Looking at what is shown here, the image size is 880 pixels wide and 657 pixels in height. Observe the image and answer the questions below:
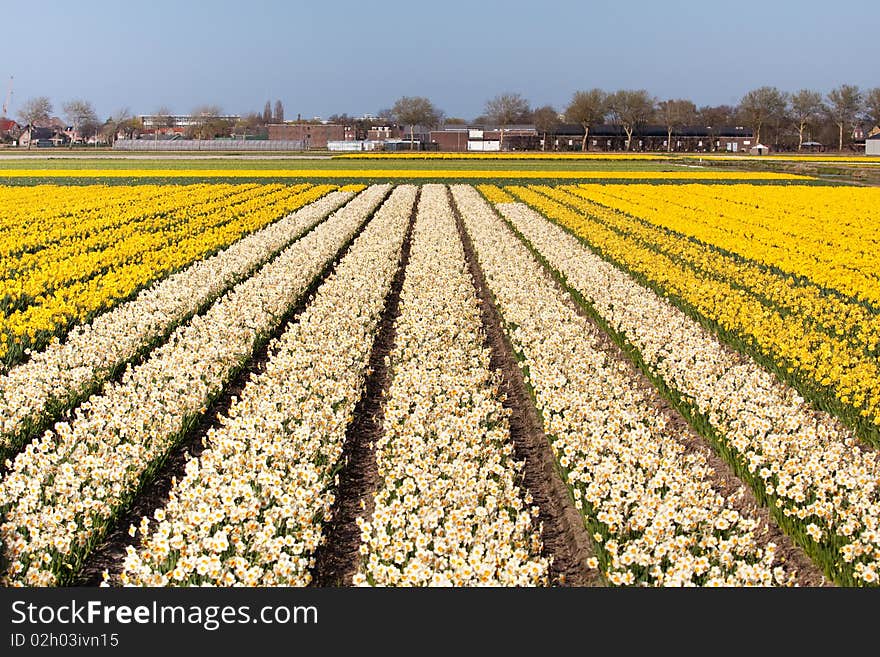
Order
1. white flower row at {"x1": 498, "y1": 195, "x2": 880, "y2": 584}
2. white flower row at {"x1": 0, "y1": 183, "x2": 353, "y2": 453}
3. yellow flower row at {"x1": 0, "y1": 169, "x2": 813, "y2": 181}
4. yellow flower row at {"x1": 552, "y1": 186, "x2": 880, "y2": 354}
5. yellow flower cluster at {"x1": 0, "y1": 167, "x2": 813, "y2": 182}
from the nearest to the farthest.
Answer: white flower row at {"x1": 498, "y1": 195, "x2": 880, "y2": 584} < white flower row at {"x1": 0, "y1": 183, "x2": 353, "y2": 453} < yellow flower row at {"x1": 552, "y1": 186, "x2": 880, "y2": 354} < yellow flower cluster at {"x1": 0, "y1": 167, "x2": 813, "y2": 182} < yellow flower row at {"x1": 0, "y1": 169, "x2": 813, "y2": 181}

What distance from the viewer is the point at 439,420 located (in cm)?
887

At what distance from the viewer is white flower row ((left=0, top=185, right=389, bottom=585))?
653 cm

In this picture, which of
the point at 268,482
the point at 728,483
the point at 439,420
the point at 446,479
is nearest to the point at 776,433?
the point at 728,483

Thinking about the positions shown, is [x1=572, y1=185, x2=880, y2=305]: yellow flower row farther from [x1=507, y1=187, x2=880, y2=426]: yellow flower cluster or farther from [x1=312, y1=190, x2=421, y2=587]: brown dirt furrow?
[x1=312, y1=190, x2=421, y2=587]: brown dirt furrow

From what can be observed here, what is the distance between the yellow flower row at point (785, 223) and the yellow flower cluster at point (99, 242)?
1377 centimetres

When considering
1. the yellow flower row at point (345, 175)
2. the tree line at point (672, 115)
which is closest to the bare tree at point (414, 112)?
the tree line at point (672, 115)

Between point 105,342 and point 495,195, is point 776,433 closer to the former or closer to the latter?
point 105,342

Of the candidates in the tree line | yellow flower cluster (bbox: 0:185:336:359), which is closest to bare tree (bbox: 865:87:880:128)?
the tree line

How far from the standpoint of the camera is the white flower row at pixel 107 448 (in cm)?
653

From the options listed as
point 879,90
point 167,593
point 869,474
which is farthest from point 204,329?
point 879,90

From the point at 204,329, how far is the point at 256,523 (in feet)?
22.7

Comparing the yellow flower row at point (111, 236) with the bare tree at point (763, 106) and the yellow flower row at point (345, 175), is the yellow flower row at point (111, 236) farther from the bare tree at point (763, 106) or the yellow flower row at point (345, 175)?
the bare tree at point (763, 106)

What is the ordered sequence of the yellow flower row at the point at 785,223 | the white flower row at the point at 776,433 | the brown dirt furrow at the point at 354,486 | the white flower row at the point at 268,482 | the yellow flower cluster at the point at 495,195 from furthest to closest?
the yellow flower cluster at the point at 495,195
the yellow flower row at the point at 785,223
the white flower row at the point at 776,433
the brown dirt furrow at the point at 354,486
the white flower row at the point at 268,482

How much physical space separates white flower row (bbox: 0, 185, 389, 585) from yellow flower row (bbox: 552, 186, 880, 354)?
29.3 feet
